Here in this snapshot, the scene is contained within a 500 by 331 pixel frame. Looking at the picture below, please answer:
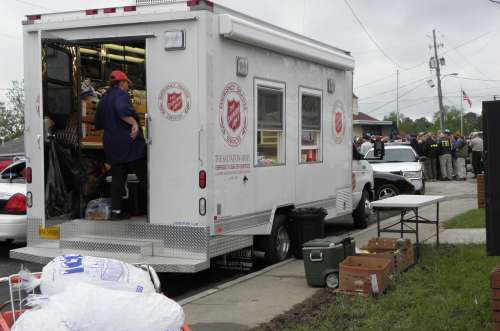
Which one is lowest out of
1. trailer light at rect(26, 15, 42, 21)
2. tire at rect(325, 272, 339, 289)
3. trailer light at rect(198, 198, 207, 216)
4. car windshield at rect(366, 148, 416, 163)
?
tire at rect(325, 272, 339, 289)

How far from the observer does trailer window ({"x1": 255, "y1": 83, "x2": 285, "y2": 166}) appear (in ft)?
28.0

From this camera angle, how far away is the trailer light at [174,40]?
288 inches

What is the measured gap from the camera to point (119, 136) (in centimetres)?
786

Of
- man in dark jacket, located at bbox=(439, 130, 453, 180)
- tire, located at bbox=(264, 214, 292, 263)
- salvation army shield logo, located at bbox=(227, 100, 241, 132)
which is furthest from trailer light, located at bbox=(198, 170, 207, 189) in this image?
man in dark jacket, located at bbox=(439, 130, 453, 180)

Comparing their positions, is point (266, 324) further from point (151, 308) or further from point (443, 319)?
point (151, 308)

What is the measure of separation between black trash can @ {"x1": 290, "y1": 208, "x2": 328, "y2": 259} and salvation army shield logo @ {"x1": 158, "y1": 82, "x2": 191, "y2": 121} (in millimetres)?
Result: 2518

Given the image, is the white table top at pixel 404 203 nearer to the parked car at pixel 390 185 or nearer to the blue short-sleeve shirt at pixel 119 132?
the blue short-sleeve shirt at pixel 119 132

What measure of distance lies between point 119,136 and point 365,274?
3.23 m

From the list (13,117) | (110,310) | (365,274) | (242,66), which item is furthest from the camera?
(13,117)

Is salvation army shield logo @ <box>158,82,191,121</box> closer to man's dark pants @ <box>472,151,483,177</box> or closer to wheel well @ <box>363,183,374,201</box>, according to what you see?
wheel well @ <box>363,183,374,201</box>

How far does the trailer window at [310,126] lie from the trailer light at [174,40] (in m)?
2.65

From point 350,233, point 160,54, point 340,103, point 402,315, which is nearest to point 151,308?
point 402,315

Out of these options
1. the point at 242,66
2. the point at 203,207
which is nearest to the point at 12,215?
the point at 203,207

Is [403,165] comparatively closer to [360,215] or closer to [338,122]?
[360,215]
